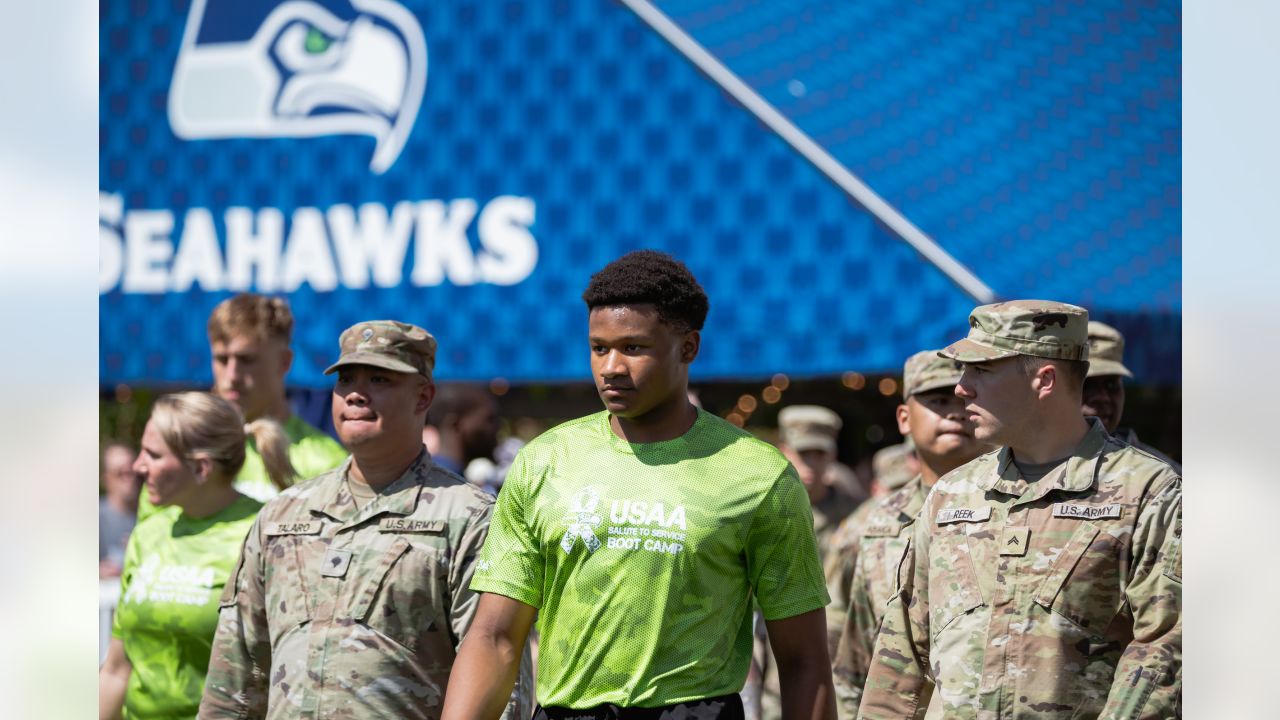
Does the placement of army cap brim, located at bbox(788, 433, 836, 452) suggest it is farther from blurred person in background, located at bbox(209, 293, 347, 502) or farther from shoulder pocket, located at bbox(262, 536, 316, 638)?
shoulder pocket, located at bbox(262, 536, 316, 638)

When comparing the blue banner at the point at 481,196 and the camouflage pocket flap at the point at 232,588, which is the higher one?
the blue banner at the point at 481,196

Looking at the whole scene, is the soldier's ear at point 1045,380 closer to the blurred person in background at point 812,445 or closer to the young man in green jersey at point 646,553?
the young man in green jersey at point 646,553

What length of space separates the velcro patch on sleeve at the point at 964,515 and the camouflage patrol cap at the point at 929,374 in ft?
5.83

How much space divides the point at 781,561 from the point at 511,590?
734 millimetres

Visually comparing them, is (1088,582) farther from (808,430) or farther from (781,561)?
(808,430)

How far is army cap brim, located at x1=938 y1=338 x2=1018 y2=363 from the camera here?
392 centimetres

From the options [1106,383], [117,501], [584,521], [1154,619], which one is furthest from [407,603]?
[117,501]

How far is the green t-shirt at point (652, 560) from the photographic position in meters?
3.66

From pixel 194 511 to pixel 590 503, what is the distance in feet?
8.18

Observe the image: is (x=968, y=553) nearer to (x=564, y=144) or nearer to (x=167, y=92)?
(x=564, y=144)

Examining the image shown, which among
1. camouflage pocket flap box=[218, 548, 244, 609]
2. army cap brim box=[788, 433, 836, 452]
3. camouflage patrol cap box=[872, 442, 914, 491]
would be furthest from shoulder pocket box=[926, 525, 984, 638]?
army cap brim box=[788, 433, 836, 452]

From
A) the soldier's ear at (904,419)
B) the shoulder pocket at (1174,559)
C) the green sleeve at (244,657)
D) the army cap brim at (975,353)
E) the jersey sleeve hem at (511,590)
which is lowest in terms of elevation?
the green sleeve at (244,657)

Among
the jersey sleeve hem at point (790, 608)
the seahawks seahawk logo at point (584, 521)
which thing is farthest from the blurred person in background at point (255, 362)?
the jersey sleeve hem at point (790, 608)

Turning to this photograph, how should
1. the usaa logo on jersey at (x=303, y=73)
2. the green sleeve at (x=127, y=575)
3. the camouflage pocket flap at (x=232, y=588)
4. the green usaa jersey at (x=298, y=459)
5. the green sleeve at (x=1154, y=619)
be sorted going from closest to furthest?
the green sleeve at (x=1154, y=619) < the camouflage pocket flap at (x=232, y=588) < the green sleeve at (x=127, y=575) < the green usaa jersey at (x=298, y=459) < the usaa logo on jersey at (x=303, y=73)
